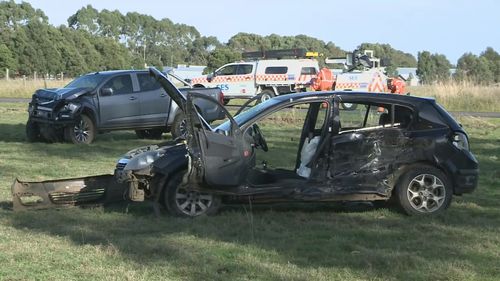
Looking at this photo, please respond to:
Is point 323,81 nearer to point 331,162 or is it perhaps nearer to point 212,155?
point 331,162

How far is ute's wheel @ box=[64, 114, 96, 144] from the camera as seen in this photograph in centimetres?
1406

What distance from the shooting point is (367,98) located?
7500 millimetres

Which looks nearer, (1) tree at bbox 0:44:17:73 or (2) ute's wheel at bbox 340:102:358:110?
(2) ute's wheel at bbox 340:102:358:110

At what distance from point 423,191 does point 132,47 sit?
425 feet

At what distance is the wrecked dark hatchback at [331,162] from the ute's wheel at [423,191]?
1 centimetres

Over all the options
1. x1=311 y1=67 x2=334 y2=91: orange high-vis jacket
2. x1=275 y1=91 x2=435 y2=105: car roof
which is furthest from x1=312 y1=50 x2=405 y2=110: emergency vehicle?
x1=275 y1=91 x2=435 y2=105: car roof

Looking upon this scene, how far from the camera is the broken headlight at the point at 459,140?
7.41 metres

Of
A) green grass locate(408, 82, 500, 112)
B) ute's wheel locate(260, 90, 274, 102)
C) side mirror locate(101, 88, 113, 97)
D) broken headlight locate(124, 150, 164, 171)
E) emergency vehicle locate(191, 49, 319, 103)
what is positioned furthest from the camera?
emergency vehicle locate(191, 49, 319, 103)

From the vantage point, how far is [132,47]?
132 m

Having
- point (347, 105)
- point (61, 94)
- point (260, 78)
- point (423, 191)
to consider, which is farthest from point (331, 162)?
point (260, 78)

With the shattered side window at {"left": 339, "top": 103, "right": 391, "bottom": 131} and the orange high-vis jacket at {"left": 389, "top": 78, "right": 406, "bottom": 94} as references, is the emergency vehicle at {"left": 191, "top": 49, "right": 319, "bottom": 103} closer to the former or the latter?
the orange high-vis jacket at {"left": 389, "top": 78, "right": 406, "bottom": 94}

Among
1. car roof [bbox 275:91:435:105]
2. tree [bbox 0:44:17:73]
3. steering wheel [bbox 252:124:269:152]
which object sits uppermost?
tree [bbox 0:44:17:73]

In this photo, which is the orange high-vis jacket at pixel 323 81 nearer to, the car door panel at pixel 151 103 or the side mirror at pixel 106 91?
the car door panel at pixel 151 103

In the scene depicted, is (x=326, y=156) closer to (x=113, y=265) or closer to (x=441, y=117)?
(x=441, y=117)
